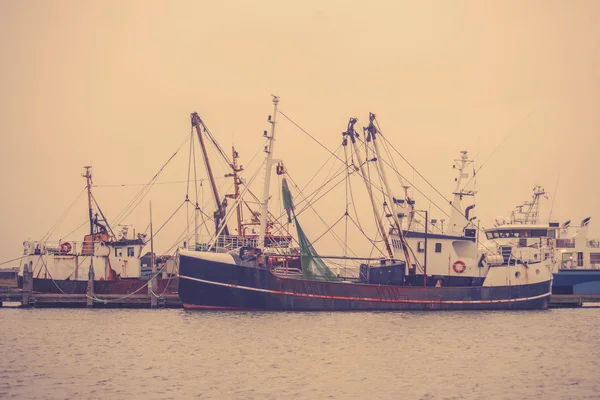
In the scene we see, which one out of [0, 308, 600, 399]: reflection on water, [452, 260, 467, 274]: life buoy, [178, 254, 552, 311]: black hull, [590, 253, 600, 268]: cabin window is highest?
[590, 253, 600, 268]: cabin window

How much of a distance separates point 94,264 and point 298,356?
3552 cm

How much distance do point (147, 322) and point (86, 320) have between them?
4358 millimetres

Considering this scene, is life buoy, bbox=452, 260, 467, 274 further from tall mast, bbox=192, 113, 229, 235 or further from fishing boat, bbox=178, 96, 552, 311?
tall mast, bbox=192, 113, 229, 235

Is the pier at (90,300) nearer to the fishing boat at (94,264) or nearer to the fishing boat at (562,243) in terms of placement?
the fishing boat at (94,264)

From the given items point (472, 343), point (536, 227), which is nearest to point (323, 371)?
point (472, 343)

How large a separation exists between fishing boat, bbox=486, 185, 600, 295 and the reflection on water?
63.8ft

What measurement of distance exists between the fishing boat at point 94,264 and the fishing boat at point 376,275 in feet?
38.7

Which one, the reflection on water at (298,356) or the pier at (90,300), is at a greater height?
the pier at (90,300)

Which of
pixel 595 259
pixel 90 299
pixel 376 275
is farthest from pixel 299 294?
pixel 595 259

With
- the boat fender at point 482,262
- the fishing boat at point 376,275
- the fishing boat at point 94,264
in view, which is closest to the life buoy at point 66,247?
the fishing boat at point 94,264

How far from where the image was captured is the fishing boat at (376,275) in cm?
6212

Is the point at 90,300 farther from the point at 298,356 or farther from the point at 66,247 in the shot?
the point at 298,356

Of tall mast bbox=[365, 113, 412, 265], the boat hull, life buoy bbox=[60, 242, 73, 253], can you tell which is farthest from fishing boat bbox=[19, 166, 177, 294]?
the boat hull

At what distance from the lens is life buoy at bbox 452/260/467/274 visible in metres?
67.2
